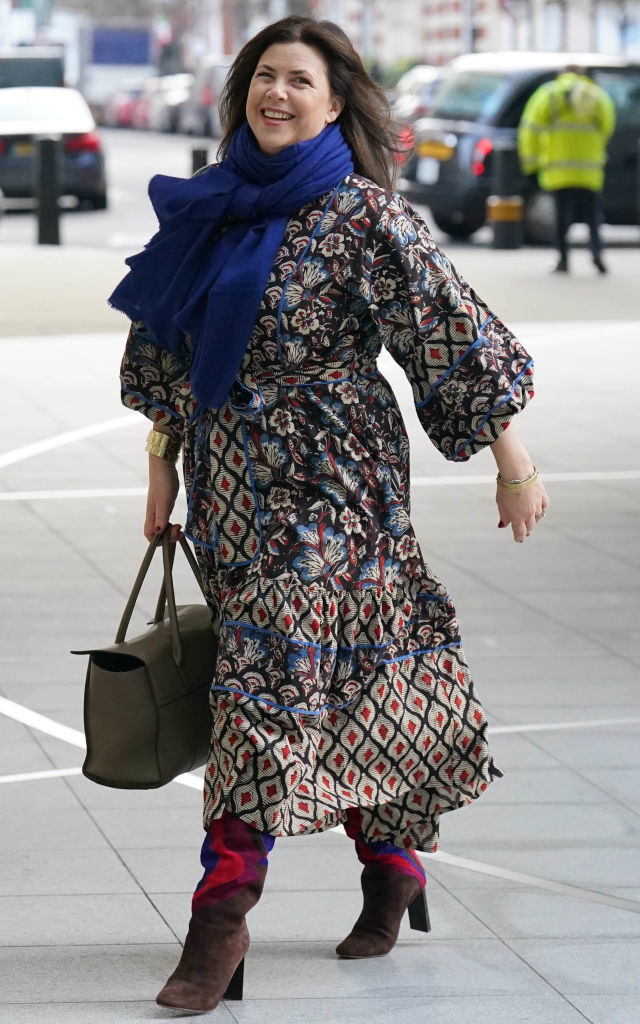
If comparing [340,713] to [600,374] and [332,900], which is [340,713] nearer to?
[332,900]

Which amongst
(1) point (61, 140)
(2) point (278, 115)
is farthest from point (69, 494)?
(1) point (61, 140)

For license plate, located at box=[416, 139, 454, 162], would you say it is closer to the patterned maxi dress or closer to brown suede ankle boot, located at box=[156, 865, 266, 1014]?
the patterned maxi dress

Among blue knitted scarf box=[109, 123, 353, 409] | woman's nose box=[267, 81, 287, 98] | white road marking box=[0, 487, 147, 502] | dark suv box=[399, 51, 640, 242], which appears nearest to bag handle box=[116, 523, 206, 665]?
blue knitted scarf box=[109, 123, 353, 409]

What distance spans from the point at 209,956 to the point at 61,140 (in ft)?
66.9

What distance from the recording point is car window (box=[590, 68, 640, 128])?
20594 millimetres

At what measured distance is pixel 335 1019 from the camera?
3439 millimetres

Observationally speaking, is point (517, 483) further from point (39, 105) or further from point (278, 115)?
point (39, 105)

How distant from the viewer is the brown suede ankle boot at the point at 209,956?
135 inches

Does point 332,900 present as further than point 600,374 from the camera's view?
No

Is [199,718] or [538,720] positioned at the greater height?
[199,718]

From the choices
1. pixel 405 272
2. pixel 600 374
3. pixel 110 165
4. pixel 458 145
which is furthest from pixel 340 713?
pixel 110 165

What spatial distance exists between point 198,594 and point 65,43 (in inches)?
2617

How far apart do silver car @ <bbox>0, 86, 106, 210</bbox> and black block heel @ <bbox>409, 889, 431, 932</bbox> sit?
65.4 ft

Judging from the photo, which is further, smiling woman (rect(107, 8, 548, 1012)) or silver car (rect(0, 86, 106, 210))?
silver car (rect(0, 86, 106, 210))
